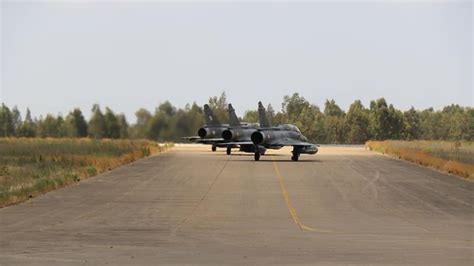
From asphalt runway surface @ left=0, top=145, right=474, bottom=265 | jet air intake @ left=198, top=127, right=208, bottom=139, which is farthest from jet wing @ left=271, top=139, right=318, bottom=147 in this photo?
asphalt runway surface @ left=0, top=145, right=474, bottom=265

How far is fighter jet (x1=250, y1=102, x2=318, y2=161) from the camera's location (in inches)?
2542

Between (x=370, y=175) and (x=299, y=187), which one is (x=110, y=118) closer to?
(x=370, y=175)

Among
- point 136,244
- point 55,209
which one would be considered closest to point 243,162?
point 55,209

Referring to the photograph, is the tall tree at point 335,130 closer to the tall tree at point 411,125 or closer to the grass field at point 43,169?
the tall tree at point 411,125

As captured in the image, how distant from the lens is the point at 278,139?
65438 mm

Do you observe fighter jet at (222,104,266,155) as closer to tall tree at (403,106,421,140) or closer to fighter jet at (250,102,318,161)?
fighter jet at (250,102,318,161)

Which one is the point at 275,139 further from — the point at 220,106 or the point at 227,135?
the point at 220,106

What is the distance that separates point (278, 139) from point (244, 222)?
39.6 meters

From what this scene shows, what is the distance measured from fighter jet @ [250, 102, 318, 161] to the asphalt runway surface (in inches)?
647

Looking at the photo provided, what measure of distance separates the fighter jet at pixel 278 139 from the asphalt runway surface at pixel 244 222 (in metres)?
16.4

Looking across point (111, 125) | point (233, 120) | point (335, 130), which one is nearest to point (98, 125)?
point (111, 125)

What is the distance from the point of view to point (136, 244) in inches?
811

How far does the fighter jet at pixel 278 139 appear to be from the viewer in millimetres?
64562

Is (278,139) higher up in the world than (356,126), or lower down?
lower down
